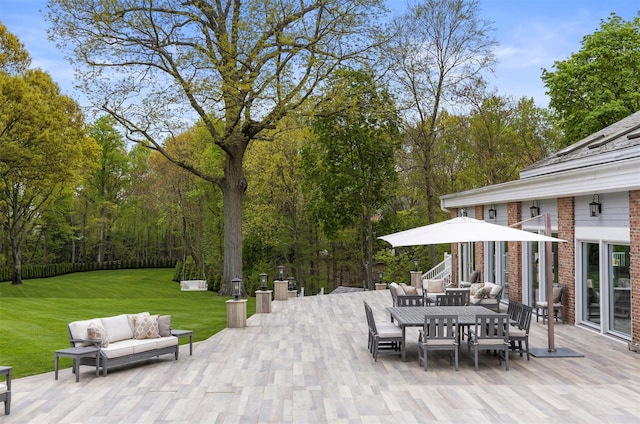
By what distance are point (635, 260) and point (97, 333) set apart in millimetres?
9532

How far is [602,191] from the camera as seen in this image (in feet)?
38.9

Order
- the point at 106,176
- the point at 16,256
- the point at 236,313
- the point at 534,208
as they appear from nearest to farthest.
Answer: the point at 236,313
the point at 534,208
the point at 16,256
the point at 106,176

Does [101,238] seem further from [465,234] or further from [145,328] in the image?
[465,234]

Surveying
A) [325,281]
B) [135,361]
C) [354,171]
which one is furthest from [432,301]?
[325,281]

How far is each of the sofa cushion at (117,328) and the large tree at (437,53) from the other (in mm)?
21804

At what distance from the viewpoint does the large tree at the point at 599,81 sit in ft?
92.5

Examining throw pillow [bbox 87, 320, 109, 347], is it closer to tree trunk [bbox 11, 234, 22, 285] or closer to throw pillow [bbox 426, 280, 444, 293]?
throw pillow [bbox 426, 280, 444, 293]

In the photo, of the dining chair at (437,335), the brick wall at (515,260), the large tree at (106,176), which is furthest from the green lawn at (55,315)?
the large tree at (106,176)

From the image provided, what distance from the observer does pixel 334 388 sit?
8.84 metres

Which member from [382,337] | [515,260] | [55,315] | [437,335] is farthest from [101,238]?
[437,335]

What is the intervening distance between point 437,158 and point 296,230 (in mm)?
9069

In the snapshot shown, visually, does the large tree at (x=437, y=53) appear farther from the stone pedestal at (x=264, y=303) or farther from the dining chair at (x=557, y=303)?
the dining chair at (x=557, y=303)

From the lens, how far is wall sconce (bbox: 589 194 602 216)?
12.6 metres

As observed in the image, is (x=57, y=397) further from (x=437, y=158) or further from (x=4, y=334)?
(x=437, y=158)
